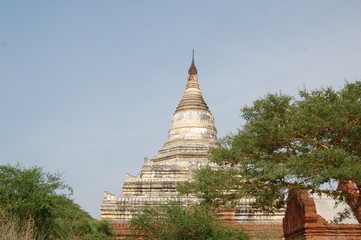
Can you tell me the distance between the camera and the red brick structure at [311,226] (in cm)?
1341

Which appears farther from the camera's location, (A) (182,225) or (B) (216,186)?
(A) (182,225)

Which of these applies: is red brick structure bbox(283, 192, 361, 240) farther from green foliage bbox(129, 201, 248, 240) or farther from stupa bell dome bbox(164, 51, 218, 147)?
stupa bell dome bbox(164, 51, 218, 147)

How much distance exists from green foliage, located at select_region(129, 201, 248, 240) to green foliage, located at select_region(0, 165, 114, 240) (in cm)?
222

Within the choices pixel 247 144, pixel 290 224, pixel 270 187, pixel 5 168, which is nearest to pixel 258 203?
pixel 270 187

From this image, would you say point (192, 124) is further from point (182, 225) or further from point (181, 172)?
point (182, 225)

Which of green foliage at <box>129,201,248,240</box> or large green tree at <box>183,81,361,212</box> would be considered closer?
large green tree at <box>183,81,361,212</box>

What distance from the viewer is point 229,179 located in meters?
12.6

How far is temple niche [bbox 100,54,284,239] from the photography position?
66.1ft

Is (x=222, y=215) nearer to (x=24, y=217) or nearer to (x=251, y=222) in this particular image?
(x=251, y=222)

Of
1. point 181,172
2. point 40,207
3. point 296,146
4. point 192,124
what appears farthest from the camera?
point 192,124

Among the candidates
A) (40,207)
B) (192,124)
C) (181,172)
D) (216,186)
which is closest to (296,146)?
(216,186)

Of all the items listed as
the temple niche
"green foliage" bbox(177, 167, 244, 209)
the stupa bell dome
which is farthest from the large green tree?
the stupa bell dome

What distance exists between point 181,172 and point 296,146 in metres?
13.5

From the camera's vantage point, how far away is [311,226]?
1344 cm
